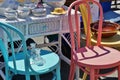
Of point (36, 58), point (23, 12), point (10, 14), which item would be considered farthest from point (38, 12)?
point (36, 58)

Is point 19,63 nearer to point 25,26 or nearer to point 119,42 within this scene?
point 25,26

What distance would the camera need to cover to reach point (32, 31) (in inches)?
84.6

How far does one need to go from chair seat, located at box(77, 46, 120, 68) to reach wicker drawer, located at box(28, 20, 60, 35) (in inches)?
12.5

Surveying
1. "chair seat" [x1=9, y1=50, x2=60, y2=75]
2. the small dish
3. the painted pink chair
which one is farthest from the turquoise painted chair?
the small dish

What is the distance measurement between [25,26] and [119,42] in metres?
0.84

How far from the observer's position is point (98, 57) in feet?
6.52

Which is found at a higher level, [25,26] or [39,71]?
[25,26]

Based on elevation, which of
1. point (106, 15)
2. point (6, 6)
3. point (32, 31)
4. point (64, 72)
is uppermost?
point (6, 6)

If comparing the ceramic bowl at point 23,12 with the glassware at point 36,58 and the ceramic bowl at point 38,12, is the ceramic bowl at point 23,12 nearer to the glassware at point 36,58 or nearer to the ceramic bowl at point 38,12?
the ceramic bowl at point 38,12

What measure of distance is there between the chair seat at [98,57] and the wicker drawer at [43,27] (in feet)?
1.04

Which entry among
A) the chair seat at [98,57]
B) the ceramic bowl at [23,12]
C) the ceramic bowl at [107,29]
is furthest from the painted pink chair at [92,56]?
the ceramic bowl at [23,12]

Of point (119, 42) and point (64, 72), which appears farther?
point (64, 72)

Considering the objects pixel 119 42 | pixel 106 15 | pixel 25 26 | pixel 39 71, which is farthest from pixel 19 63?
pixel 106 15

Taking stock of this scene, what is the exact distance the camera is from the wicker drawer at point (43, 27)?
2143 millimetres
